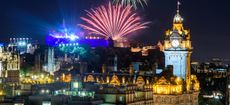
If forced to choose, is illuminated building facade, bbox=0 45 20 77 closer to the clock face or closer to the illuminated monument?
the illuminated monument

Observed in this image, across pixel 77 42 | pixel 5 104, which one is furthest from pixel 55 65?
pixel 5 104

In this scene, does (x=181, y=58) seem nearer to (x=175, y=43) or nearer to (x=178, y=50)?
(x=178, y=50)

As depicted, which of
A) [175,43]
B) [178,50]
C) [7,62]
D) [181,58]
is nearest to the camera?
[175,43]

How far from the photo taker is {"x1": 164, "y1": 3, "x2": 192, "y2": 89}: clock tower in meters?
85.6

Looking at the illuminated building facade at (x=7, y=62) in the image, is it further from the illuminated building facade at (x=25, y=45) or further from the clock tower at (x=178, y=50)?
the illuminated building facade at (x=25, y=45)

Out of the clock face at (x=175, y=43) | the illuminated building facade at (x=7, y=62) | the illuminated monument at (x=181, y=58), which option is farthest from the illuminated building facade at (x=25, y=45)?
the clock face at (x=175, y=43)

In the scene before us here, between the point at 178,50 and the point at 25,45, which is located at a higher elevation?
the point at 25,45

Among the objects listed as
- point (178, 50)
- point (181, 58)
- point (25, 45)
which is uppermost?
point (25, 45)

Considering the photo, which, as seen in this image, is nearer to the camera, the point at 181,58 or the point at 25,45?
the point at 181,58

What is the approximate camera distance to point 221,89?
5074 inches

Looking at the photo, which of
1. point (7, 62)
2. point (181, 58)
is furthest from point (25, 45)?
point (181, 58)

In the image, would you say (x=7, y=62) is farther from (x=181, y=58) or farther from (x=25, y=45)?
(x=25, y=45)

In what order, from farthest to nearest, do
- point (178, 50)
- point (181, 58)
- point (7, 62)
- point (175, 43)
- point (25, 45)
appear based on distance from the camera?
point (25, 45)
point (7, 62)
point (181, 58)
point (178, 50)
point (175, 43)

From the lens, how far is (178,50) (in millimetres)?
86062
